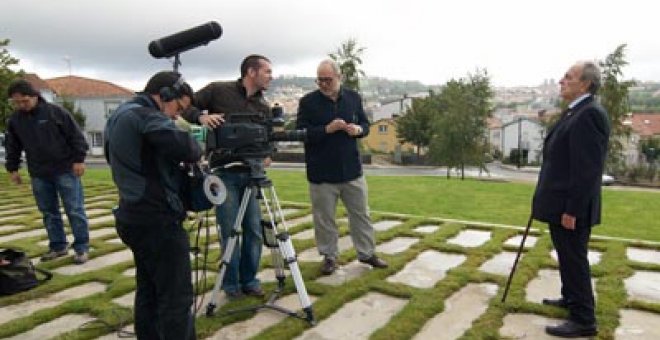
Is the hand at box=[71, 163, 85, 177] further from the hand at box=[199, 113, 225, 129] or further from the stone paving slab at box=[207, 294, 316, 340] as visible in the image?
the stone paving slab at box=[207, 294, 316, 340]

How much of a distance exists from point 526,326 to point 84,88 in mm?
56828

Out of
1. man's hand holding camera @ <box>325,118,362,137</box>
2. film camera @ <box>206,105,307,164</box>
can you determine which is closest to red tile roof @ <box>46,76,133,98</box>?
man's hand holding camera @ <box>325,118,362,137</box>

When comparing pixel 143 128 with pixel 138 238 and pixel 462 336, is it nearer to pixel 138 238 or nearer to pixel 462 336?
pixel 138 238

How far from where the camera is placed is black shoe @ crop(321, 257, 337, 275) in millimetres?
4648

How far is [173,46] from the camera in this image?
10.6ft

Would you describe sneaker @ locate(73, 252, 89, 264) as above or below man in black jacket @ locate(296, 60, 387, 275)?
below

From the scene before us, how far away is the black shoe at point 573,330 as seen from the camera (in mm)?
3322

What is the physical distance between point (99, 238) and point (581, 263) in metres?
5.17

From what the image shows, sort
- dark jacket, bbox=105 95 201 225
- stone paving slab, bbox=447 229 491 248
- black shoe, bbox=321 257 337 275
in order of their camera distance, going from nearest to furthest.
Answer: dark jacket, bbox=105 95 201 225
black shoe, bbox=321 257 337 275
stone paving slab, bbox=447 229 491 248

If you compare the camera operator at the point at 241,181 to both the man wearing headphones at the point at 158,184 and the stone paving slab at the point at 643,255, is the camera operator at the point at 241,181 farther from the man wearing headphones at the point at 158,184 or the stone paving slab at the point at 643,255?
the stone paving slab at the point at 643,255

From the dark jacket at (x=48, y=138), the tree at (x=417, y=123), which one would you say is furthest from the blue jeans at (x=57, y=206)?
the tree at (x=417, y=123)

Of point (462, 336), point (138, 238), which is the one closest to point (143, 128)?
point (138, 238)

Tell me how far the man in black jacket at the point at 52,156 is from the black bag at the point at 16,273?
67 cm

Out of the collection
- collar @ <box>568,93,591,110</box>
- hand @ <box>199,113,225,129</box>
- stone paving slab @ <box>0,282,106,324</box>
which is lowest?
stone paving slab @ <box>0,282,106,324</box>
